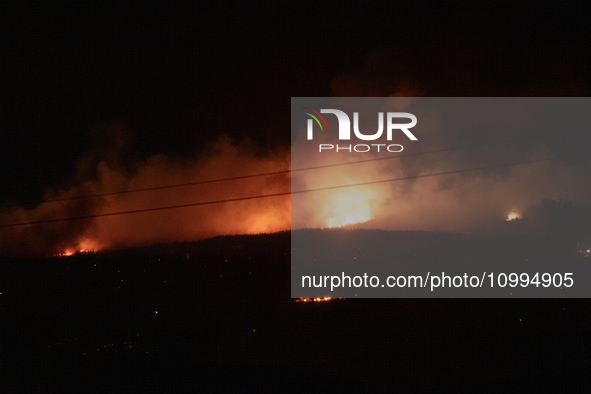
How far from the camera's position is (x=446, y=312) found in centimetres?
2055

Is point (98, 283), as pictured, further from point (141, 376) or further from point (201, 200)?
point (141, 376)

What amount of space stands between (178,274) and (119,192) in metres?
9.25

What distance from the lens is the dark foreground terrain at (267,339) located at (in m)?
15.3

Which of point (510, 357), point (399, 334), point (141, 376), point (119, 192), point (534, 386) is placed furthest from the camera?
point (119, 192)

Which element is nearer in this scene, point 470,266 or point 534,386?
point 534,386

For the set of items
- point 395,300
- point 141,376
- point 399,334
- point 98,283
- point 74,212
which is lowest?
point 141,376

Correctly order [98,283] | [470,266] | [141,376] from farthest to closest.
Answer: [98,283], [470,266], [141,376]

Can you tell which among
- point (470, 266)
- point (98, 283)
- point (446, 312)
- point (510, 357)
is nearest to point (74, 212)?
point (98, 283)

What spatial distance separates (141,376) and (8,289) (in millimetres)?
24025

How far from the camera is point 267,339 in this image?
64.8 feet

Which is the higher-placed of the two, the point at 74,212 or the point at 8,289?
the point at 74,212

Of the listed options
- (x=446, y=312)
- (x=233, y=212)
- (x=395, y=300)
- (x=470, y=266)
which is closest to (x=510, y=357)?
(x=446, y=312)

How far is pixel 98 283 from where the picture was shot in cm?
3356

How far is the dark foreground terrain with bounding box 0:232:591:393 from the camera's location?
15.3 meters
